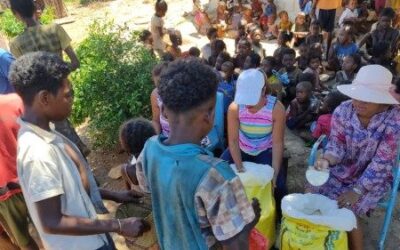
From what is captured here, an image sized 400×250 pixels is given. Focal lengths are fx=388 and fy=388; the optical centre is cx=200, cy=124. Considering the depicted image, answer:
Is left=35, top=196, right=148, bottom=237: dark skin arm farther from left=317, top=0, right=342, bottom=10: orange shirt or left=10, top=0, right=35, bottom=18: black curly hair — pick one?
left=317, top=0, right=342, bottom=10: orange shirt

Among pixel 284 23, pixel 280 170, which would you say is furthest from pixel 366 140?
pixel 284 23

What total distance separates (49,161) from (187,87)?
2.35 ft

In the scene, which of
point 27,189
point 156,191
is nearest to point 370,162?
point 156,191

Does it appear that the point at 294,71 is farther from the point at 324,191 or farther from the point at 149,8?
the point at 149,8

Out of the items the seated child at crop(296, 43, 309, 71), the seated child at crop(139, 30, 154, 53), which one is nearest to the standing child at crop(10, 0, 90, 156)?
the seated child at crop(139, 30, 154, 53)

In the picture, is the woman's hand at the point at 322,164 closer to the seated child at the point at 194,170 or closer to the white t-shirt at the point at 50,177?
the seated child at the point at 194,170

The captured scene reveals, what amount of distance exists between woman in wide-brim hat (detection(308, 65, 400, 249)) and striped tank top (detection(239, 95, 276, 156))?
49 cm

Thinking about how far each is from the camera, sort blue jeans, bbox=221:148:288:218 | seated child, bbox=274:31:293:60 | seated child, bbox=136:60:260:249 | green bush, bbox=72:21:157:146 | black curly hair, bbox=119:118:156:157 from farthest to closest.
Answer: seated child, bbox=274:31:293:60
green bush, bbox=72:21:157:146
blue jeans, bbox=221:148:288:218
black curly hair, bbox=119:118:156:157
seated child, bbox=136:60:260:249

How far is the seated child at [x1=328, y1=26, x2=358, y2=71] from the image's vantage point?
20.2 ft

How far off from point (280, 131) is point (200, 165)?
1.72m

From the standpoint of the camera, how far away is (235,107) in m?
3.13

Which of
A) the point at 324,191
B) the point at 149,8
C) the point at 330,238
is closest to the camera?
the point at 330,238

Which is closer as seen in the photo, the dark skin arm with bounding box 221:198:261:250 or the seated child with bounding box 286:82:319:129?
the dark skin arm with bounding box 221:198:261:250

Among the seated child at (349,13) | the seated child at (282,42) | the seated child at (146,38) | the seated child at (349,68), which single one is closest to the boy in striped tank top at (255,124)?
the seated child at (349,68)
